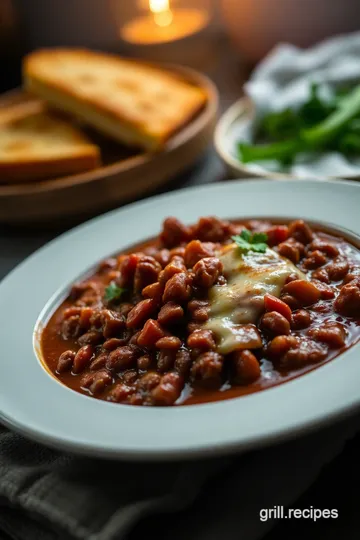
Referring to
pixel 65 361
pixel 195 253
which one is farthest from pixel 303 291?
pixel 65 361

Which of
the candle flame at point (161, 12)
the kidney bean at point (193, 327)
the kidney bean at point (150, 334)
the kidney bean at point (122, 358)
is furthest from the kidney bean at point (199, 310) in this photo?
the candle flame at point (161, 12)

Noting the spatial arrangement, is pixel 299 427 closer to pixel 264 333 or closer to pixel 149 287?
pixel 264 333

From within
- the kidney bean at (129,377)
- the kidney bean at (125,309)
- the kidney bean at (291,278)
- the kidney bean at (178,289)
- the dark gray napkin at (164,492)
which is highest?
the kidney bean at (178,289)

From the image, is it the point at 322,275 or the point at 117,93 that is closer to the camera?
the point at 322,275

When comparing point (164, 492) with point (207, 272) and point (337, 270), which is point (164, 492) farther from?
point (337, 270)

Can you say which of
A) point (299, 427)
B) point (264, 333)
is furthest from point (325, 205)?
point (299, 427)

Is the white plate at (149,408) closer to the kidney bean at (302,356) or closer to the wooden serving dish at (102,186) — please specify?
the kidney bean at (302,356)
